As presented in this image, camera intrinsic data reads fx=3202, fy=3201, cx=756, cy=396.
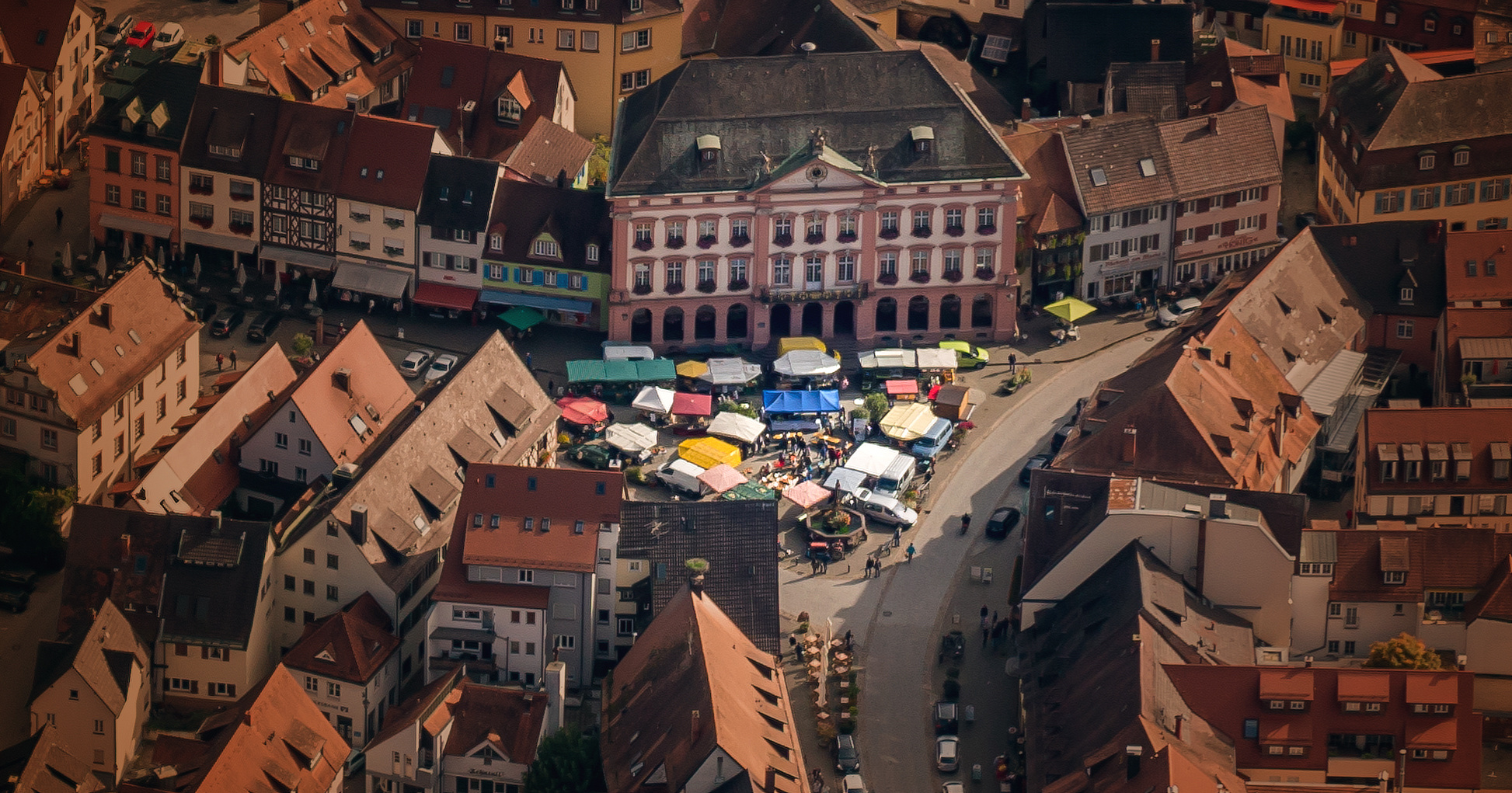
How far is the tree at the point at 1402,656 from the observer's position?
176 m

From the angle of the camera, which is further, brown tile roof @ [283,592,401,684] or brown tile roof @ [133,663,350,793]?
brown tile roof @ [283,592,401,684]

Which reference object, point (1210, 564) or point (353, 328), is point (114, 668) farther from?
point (1210, 564)

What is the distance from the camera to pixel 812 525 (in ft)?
652

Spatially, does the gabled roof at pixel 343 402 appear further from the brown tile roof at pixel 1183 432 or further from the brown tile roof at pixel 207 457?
the brown tile roof at pixel 1183 432

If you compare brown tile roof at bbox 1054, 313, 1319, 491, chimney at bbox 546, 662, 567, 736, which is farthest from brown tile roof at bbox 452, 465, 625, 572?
brown tile roof at bbox 1054, 313, 1319, 491

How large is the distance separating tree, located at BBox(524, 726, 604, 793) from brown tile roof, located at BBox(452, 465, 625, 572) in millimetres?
13718

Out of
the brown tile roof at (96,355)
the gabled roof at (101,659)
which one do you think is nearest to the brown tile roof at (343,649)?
the gabled roof at (101,659)

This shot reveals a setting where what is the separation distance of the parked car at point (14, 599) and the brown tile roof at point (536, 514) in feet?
88.8

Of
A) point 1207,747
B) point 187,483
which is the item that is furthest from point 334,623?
point 1207,747

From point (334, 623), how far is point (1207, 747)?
1947 inches

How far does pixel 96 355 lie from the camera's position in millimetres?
195875

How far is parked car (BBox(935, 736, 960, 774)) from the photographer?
177000 millimetres

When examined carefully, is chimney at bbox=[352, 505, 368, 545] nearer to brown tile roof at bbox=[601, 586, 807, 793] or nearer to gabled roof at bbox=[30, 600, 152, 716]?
gabled roof at bbox=[30, 600, 152, 716]

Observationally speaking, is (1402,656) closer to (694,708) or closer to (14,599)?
(694,708)
